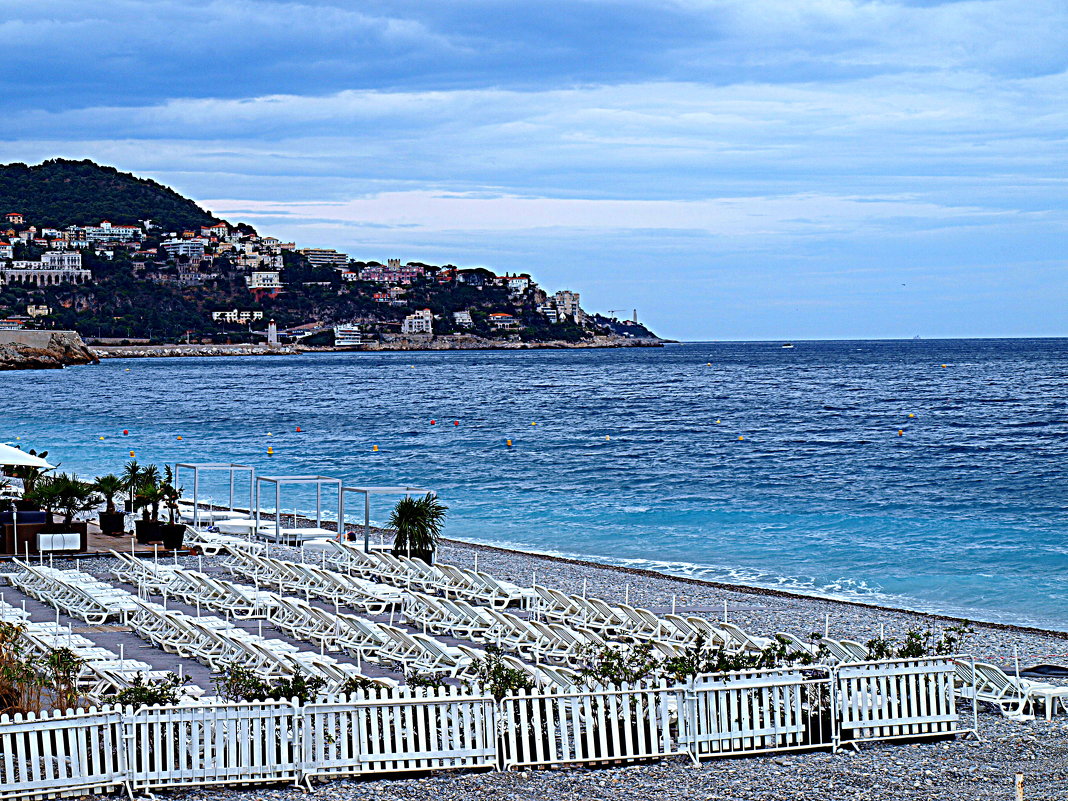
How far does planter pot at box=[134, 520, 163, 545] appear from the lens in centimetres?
1959

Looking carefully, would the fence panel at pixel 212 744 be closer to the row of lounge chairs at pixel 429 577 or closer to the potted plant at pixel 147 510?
the row of lounge chairs at pixel 429 577

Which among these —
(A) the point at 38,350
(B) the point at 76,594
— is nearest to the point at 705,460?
(B) the point at 76,594

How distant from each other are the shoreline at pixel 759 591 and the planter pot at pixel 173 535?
17.1 feet

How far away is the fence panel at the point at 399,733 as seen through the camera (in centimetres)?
812

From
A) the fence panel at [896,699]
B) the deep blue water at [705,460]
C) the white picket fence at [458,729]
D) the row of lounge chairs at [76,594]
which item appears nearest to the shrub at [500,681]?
the white picket fence at [458,729]

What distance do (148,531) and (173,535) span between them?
0.72 metres

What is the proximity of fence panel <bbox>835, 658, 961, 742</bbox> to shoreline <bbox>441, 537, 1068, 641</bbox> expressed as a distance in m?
3.58

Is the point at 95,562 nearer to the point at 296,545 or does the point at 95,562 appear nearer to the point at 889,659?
the point at 296,545

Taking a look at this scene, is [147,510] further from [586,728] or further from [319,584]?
[586,728]

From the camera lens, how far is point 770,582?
19531mm

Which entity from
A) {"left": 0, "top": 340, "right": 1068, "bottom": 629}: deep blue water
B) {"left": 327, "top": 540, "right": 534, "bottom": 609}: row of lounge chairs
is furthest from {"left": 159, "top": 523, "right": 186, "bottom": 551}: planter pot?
{"left": 0, "top": 340, "right": 1068, "bottom": 629}: deep blue water

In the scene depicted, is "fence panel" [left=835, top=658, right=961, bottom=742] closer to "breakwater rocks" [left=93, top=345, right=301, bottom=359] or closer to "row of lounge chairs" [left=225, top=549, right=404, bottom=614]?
"row of lounge chairs" [left=225, top=549, right=404, bottom=614]

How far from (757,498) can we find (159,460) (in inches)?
800

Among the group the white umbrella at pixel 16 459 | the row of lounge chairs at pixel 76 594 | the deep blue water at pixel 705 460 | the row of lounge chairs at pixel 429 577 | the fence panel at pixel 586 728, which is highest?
the white umbrella at pixel 16 459
